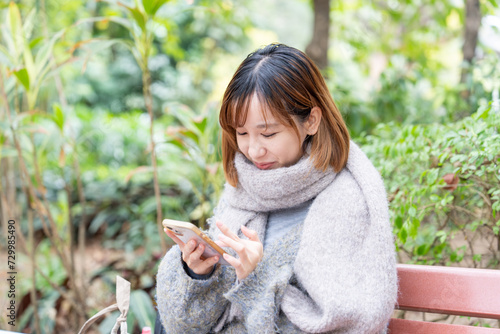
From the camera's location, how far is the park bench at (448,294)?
3.97ft

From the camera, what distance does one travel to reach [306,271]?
1.13 meters

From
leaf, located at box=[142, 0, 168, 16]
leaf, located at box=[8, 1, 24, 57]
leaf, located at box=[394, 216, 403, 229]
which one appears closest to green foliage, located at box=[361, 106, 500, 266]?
leaf, located at box=[394, 216, 403, 229]

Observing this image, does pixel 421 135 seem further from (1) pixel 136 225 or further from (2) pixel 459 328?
(1) pixel 136 225

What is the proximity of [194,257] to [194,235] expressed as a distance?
0.10 metres

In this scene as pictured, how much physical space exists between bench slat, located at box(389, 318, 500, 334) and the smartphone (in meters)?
0.56

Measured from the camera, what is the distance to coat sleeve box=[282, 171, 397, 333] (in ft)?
3.51

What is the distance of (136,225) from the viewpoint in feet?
14.6

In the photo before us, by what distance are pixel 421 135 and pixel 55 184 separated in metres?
4.99

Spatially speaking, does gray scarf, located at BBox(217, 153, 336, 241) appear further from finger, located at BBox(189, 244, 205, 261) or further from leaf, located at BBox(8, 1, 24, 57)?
leaf, located at BBox(8, 1, 24, 57)

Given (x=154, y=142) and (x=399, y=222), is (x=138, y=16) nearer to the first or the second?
(x=154, y=142)

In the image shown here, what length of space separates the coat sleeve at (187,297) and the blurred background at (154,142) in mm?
654

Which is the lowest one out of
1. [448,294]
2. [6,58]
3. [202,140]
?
[448,294]

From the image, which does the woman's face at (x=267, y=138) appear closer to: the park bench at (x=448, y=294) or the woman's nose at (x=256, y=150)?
the woman's nose at (x=256, y=150)

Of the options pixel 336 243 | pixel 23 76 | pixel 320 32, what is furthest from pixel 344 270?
pixel 320 32
